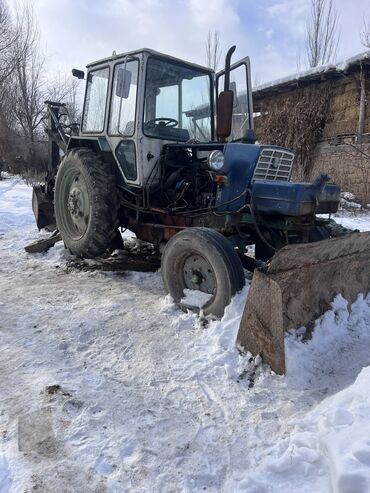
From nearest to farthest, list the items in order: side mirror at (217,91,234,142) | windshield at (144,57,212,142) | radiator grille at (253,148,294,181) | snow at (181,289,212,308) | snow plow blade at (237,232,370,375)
Answer: 1. snow plow blade at (237,232,370,375)
2. snow at (181,289,212,308)
3. side mirror at (217,91,234,142)
4. radiator grille at (253,148,294,181)
5. windshield at (144,57,212,142)

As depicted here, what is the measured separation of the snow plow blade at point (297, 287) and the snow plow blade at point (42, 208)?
4.81m

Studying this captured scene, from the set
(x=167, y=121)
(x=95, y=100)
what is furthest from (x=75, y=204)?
(x=167, y=121)

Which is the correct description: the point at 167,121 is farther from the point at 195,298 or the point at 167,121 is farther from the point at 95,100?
the point at 195,298

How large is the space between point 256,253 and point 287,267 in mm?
1723

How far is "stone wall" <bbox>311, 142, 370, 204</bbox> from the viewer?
1227 centimetres

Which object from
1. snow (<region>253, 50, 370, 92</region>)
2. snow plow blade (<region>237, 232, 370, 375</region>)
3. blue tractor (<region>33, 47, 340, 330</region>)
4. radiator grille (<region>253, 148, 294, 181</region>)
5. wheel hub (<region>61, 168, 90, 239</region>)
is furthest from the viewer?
snow (<region>253, 50, 370, 92</region>)

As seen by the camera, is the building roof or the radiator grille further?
the building roof

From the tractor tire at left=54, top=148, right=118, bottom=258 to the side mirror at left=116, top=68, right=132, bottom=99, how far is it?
104cm

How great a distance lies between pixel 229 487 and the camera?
2.02 meters

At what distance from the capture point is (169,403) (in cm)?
271

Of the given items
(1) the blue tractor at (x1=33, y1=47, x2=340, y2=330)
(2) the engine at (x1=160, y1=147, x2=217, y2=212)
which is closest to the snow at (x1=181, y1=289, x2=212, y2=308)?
(1) the blue tractor at (x1=33, y1=47, x2=340, y2=330)

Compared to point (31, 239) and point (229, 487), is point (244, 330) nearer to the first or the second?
point (229, 487)

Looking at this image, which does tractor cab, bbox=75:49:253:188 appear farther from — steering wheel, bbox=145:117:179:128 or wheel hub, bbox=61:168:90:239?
wheel hub, bbox=61:168:90:239

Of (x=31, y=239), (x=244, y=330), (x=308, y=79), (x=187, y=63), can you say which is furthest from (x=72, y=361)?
(x=308, y=79)
